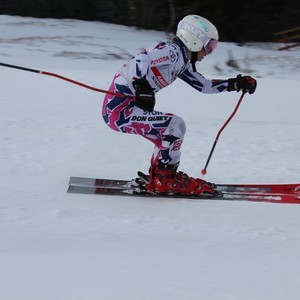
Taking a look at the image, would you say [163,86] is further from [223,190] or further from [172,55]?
[223,190]

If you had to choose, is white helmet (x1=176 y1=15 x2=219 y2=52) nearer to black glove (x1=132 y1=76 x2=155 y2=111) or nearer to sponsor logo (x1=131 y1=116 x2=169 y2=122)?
black glove (x1=132 y1=76 x2=155 y2=111)

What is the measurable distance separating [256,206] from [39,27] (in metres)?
12.8

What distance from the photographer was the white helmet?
432cm

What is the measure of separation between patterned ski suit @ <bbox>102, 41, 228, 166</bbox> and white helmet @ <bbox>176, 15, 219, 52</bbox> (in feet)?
0.23

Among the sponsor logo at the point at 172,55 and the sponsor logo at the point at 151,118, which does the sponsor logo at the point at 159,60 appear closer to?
the sponsor logo at the point at 172,55

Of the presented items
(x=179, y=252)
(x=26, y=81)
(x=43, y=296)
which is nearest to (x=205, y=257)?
(x=179, y=252)

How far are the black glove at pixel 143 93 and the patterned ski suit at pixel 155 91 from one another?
0.23ft

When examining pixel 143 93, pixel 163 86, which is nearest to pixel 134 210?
pixel 143 93

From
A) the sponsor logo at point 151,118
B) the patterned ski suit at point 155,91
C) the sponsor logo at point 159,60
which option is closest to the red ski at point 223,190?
the patterned ski suit at point 155,91

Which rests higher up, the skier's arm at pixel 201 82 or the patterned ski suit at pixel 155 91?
the skier's arm at pixel 201 82

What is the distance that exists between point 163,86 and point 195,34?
0.45 metres

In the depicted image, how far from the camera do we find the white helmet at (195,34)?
14.2ft

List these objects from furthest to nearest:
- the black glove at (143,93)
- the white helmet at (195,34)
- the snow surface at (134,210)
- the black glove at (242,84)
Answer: the black glove at (242,84) < the white helmet at (195,34) < the black glove at (143,93) < the snow surface at (134,210)

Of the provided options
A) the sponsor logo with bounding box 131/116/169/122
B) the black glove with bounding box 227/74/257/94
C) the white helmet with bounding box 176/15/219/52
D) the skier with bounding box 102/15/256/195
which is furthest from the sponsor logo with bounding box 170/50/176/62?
the black glove with bounding box 227/74/257/94
